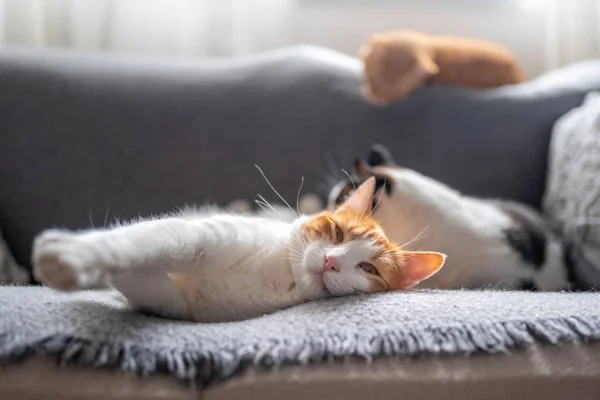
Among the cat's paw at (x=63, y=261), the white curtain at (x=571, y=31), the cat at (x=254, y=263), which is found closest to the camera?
the cat's paw at (x=63, y=261)

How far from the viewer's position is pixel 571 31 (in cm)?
227

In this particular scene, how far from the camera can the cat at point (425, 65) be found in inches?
71.2

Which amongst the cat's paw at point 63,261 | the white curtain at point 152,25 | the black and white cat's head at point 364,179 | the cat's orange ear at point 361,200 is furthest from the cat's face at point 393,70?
the cat's paw at point 63,261

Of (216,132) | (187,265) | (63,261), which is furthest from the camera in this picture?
(216,132)

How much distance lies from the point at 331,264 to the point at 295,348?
0.27m

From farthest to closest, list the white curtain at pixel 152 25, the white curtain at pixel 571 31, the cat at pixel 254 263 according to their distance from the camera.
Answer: the white curtain at pixel 571 31
the white curtain at pixel 152 25
the cat at pixel 254 263

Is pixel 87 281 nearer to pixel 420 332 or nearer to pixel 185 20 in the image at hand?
pixel 420 332

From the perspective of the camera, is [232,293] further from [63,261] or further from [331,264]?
[63,261]

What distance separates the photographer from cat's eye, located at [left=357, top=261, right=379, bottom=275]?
1.10 meters

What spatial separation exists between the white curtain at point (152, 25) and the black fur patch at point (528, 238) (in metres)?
1.16

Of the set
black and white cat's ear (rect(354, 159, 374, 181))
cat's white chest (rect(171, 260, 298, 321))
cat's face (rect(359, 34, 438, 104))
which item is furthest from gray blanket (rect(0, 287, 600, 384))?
cat's face (rect(359, 34, 438, 104))

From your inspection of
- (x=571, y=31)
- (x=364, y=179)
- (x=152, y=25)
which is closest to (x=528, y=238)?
(x=364, y=179)

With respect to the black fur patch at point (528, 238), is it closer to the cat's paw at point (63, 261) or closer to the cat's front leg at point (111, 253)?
the cat's front leg at point (111, 253)

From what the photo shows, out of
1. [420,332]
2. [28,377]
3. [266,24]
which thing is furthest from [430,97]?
[28,377]
